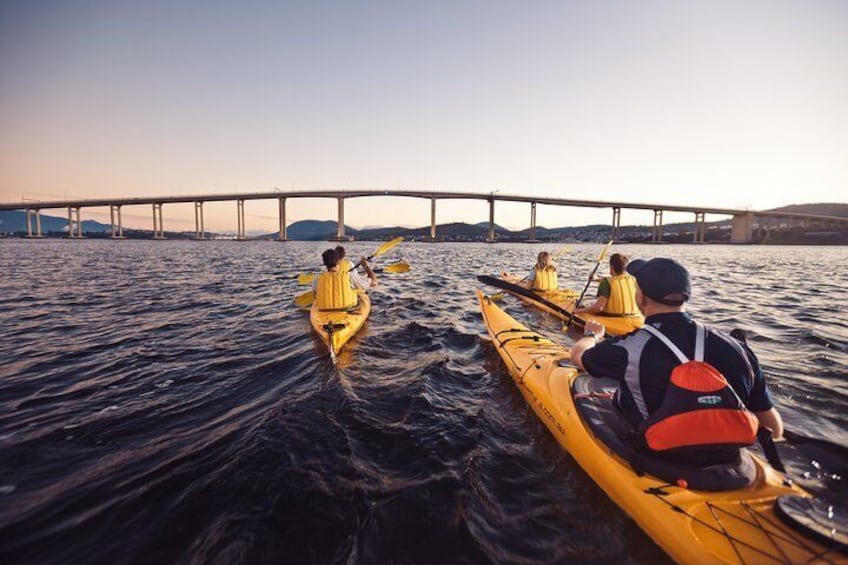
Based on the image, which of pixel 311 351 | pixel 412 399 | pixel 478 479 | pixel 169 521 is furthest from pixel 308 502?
pixel 311 351

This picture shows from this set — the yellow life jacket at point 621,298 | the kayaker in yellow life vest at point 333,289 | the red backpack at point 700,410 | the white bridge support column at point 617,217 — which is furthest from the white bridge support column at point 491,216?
the red backpack at point 700,410

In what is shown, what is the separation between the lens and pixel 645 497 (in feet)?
8.48

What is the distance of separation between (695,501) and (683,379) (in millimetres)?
925

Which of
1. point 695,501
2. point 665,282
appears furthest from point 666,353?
point 695,501

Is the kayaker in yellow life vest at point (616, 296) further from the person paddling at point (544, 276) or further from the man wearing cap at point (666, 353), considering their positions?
the man wearing cap at point (666, 353)

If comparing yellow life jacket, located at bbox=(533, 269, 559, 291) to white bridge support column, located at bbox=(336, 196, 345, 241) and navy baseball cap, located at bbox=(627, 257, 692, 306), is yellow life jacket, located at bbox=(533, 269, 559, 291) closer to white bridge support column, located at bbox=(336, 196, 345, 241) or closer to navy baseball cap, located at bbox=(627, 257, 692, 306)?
navy baseball cap, located at bbox=(627, 257, 692, 306)

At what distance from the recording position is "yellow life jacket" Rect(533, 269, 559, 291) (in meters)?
10.8

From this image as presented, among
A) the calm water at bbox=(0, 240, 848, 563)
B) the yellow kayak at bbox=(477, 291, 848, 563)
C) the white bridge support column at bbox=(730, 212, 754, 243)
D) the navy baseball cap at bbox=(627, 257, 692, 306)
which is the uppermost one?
the white bridge support column at bbox=(730, 212, 754, 243)

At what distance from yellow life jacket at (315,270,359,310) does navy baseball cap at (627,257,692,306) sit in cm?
628

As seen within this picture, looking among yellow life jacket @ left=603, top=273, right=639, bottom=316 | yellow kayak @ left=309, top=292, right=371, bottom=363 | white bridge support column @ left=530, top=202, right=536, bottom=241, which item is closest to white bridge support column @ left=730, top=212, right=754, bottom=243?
white bridge support column @ left=530, top=202, right=536, bottom=241

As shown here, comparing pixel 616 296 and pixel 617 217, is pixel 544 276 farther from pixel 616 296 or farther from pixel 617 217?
pixel 617 217

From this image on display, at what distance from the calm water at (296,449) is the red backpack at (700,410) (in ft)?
3.15

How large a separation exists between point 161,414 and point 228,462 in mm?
1637

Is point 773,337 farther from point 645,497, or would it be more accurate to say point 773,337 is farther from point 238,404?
point 238,404
